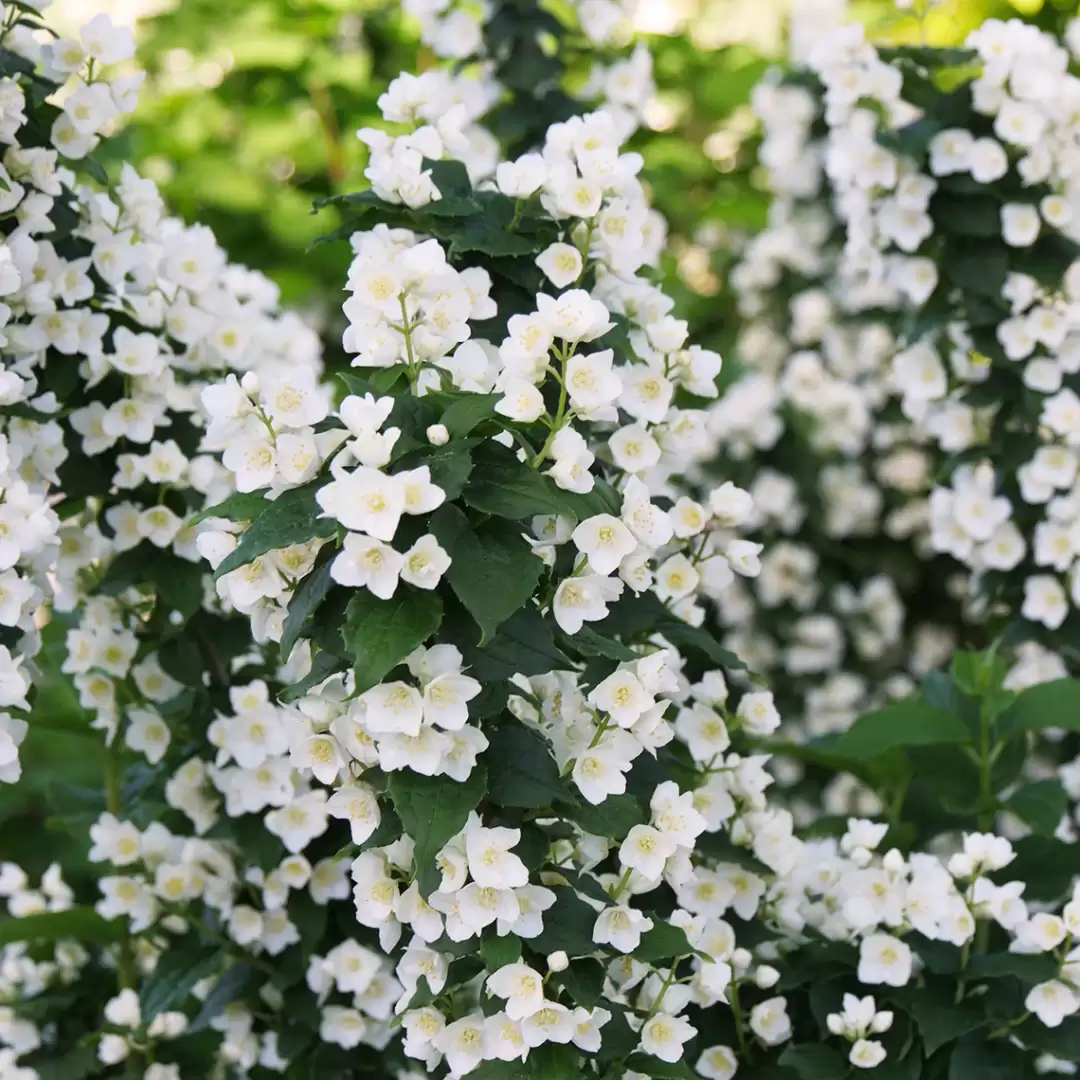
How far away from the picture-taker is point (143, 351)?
1677 mm

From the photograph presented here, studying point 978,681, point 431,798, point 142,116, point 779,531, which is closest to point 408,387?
point 431,798

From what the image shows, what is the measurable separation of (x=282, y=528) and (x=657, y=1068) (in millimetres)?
663

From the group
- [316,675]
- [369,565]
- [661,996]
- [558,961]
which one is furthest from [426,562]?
[661,996]

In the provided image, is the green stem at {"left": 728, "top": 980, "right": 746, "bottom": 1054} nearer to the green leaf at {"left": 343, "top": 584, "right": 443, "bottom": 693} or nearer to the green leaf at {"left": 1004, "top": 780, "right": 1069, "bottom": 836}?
the green leaf at {"left": 1004, "top": 780, "right": 1069, "bottom": 836}

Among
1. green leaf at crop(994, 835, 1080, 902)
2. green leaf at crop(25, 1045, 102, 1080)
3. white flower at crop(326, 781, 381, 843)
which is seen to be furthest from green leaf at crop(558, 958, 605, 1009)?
green leaf at crop(25, 1045, 102, 1080)

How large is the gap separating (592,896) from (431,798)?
0.23m

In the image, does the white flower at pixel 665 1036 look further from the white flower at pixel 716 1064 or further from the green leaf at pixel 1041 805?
the green leaf at pixel 1041 805

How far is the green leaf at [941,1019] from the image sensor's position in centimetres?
150

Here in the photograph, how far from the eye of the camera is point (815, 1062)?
154 cm

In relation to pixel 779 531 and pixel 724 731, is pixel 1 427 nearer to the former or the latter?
pixel 724 731

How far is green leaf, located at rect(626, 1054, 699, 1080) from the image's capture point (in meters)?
1.34

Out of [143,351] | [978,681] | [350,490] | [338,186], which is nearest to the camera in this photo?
[350,490]

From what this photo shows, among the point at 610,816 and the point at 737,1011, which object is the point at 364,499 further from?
the point at 737,1011

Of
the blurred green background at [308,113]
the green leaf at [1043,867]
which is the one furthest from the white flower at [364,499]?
the blurred green background at [308,113]
